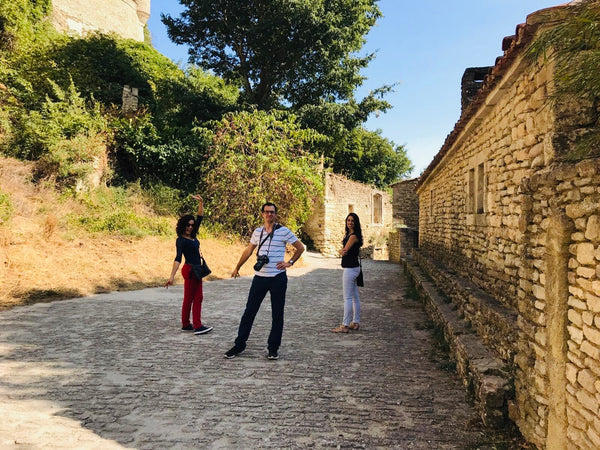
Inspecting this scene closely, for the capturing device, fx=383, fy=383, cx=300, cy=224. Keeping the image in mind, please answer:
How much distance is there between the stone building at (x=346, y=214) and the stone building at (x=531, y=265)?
13.9 metres

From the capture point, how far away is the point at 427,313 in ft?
24.2

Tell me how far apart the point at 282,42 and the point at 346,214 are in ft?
31.7

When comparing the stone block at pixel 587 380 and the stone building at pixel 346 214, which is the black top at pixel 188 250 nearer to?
the stone block at pixel 587 380

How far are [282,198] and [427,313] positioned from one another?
9.25 metres

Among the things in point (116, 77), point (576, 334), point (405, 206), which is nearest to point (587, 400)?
point (576, 334)

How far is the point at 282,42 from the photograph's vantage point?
19.0 metres

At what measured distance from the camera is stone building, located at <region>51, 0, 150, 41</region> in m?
23.9

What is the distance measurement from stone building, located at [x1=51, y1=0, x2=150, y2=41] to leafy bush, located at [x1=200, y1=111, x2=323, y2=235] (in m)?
12.3

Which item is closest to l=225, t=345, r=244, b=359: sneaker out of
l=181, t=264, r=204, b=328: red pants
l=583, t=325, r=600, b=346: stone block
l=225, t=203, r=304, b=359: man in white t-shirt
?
l=225, t=203, r=304, b=359: man in white t-shirt

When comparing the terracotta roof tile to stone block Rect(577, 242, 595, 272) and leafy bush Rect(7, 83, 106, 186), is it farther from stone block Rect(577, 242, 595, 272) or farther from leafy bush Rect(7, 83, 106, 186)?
leafy bush Rect(7, 83, 106, 186)

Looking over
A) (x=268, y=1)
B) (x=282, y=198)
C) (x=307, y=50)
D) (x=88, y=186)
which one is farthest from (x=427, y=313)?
(x=268, y=1)

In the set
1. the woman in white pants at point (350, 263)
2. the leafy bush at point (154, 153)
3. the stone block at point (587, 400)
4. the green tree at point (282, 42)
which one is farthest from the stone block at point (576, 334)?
the green tree at point (282, 42)

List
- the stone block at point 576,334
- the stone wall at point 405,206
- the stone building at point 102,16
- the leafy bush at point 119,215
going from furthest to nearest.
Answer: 1. the stone wall at point 405,206
2. the stone building at point 102,16
3. the leafy bush at point 119,215
4. the stone block at point 576,334

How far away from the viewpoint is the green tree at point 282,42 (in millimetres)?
18250
